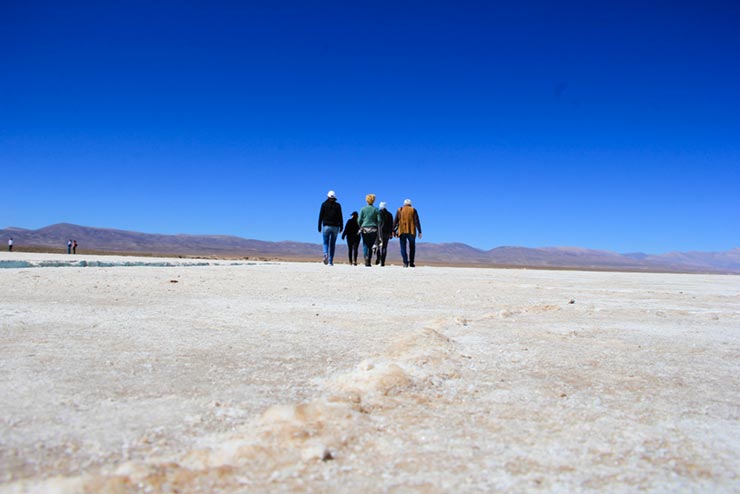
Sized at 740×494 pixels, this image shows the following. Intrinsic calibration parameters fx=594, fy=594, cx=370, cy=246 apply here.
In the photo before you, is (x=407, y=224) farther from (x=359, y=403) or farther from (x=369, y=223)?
(x=359, y=403)

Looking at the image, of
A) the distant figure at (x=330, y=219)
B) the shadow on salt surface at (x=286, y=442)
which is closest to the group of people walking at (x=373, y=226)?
the distant figure at (x=330, y=219)

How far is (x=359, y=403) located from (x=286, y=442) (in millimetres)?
547

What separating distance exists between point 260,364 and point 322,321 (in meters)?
1.78

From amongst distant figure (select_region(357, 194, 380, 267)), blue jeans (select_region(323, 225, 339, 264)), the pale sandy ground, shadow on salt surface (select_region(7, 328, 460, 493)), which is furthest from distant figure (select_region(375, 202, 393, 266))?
shadow on salt surface (select_region(7, 328, 460, 493))

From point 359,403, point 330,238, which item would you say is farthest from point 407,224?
point 359,403

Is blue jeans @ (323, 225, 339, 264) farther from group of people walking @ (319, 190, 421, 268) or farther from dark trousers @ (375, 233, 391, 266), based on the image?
dark trousers @ (375, 233, 391, 266)

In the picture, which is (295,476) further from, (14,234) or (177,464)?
(14,234)

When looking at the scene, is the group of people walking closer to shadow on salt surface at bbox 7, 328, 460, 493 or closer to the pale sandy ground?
the pale sandy ground

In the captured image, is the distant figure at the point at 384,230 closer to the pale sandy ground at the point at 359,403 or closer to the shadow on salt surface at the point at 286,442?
the pale sandy ground at the point at 359,403

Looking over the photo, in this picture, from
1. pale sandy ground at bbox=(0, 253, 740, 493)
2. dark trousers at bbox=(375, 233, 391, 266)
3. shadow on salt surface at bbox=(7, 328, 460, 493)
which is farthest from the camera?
dark trousers at bbox=(375, 233, 391, 266)

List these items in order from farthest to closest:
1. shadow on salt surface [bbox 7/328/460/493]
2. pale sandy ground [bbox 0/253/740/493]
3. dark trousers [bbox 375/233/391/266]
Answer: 1. dark trousers [bbox 375/233/391/266]
2. pale sandy ground [bbox 0/253/740/493]
3. shadow on salt surface [bbox 7/328/460/493]

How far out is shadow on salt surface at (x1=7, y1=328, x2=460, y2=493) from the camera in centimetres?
182

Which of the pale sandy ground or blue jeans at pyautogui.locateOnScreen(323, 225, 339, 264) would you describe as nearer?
the pale sandy ground

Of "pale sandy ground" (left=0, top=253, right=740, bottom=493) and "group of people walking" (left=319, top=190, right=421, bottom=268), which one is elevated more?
"group of people walking" (left=319, top=190, right=421, bottom=268)
